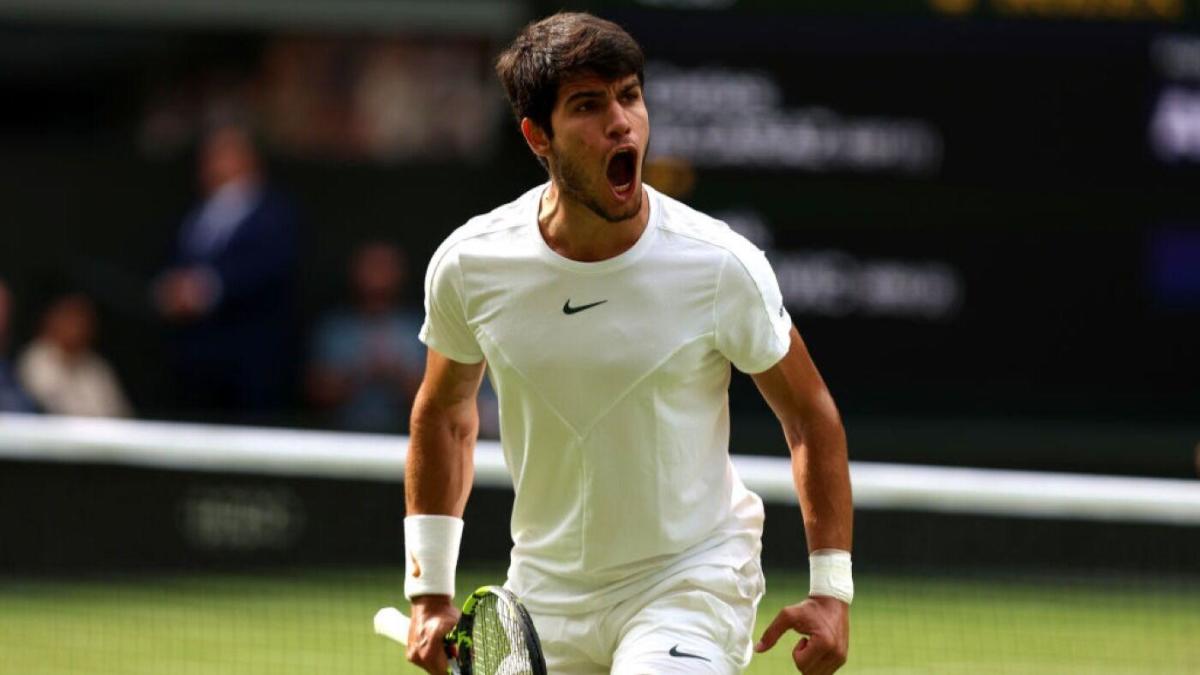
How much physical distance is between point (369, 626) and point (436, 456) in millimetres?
5125

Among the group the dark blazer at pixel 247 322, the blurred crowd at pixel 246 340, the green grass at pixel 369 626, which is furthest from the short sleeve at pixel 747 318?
the dark blazer at pixel 247 322

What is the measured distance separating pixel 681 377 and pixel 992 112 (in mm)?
6284

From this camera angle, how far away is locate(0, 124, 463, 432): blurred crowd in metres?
12.5

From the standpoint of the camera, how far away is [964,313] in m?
10.6

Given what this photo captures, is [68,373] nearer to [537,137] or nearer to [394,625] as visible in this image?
[394,625]

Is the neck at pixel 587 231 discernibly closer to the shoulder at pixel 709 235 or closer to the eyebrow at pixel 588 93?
the shoulder at pixel 709 235

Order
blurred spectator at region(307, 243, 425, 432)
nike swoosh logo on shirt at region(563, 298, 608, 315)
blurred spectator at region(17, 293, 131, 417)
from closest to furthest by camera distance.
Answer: nike swoosh logo on shirt at region(563, 298, 608, 315) < blurred spectator at region(17, 293, 131, 417) < blurred spectator at region(307, 243, 425, 432)

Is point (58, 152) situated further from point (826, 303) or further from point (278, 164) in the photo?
point (826, 303)

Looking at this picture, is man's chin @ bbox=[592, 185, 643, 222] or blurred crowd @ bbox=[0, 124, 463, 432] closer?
man's chin @ bbox=[592, 185, 643, 222]

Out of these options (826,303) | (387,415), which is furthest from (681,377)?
(387,415)

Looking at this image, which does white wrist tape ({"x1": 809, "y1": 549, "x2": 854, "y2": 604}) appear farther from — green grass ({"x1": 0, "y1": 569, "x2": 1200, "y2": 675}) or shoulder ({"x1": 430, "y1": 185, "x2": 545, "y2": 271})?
green grass ({"x1": 0, "y1": 569, "x2": 1200, "y2": 675})

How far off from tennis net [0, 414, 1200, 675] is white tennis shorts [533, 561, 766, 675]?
421cm

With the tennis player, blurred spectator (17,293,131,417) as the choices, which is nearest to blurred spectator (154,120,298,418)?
blurred spectator (17,293,131,417)

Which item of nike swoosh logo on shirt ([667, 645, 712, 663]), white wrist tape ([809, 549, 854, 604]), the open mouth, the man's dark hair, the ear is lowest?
nike swoosh logo on shirt ([667, 645, 712, 663])
